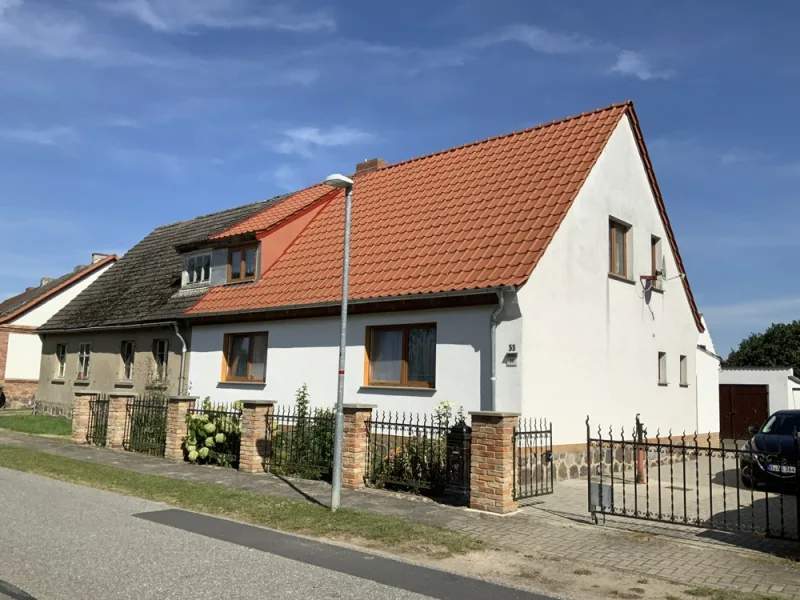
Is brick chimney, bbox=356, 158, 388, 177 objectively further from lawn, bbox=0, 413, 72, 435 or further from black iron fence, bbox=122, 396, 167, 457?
lawn, bbox=0, 413, 72, 435

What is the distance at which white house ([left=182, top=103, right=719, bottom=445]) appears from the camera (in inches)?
521

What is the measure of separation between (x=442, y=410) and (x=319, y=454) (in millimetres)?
2672

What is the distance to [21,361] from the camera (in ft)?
118

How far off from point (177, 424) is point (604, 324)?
10415 mm

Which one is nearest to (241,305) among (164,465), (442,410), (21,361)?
(164,465)

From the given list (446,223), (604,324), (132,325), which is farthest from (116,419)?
(604,324)

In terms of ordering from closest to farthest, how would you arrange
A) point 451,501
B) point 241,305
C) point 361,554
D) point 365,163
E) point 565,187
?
point 361,554 < point 451,501 < point 565,187 < point 241,305 < point 365,163

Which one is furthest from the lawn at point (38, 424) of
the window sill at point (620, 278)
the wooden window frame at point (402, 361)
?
the window sill at point (620, 278)

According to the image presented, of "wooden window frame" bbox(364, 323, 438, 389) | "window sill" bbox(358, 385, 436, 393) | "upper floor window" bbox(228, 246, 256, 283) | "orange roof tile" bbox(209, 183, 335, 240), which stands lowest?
"window sill" bbox(358, 385, 436, 393)

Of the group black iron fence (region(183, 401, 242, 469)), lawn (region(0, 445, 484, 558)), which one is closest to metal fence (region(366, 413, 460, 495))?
Answer: lawn (region(0, 445, 484, 558))

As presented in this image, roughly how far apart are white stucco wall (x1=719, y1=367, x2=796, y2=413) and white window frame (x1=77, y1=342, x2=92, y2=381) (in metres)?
25.2

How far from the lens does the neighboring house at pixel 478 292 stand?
43.5 ft

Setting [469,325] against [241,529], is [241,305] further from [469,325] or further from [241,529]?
[241,529]

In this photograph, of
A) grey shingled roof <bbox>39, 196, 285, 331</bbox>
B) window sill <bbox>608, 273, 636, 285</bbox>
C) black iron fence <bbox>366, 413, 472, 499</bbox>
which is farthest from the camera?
grey shingled roof <bbox>39, 196, 285, 331</bbox>
